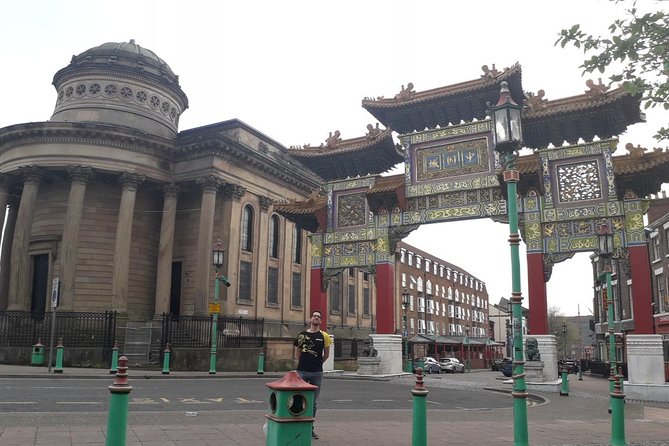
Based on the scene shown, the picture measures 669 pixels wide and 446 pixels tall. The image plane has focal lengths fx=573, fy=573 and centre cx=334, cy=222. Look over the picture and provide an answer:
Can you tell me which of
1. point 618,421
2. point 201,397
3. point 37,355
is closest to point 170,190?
point 37,355

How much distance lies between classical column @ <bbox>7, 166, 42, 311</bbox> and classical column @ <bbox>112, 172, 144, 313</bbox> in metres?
4.72

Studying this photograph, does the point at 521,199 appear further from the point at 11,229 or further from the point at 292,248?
the point at 11,229

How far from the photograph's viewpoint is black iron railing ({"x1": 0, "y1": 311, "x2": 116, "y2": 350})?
89.6 feet

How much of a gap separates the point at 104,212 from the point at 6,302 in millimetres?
7856

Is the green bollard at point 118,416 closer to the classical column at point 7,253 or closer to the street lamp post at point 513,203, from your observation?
the street lamp post at point 513,203

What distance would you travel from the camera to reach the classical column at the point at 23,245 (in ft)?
104

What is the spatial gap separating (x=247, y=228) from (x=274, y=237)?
324 cm

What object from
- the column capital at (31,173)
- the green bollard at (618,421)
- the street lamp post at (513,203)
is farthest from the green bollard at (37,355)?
the green bollard at (618,421)

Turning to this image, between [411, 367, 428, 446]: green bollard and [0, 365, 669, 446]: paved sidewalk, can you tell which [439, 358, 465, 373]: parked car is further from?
[411, 367, 428, 446]: green bollard

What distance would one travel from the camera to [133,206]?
3369cm

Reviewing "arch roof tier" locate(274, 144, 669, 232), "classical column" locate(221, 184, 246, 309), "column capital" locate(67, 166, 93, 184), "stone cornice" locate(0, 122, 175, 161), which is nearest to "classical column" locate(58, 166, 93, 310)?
"column capital" locate(67, 166, 93, 184)

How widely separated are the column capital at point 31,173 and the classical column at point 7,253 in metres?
4.45

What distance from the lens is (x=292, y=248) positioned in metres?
41.8

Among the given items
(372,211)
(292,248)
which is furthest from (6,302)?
(372,211)
